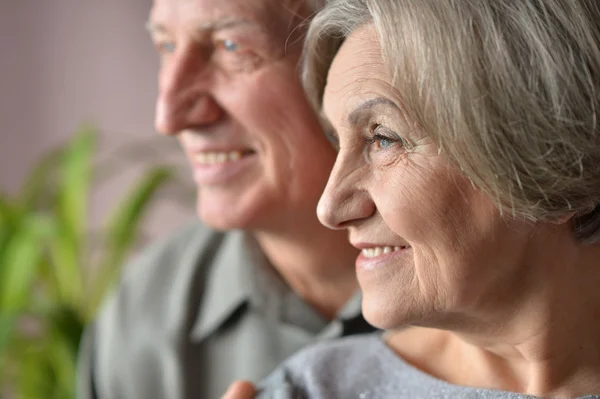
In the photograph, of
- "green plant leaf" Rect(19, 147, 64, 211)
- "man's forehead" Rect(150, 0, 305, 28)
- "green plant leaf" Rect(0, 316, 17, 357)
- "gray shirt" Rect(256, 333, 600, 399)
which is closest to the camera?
"gray shirt" Rect(256, 333, 600, 399)

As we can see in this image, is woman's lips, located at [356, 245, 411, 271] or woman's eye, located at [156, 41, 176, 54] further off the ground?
woman's eye, located at [156, 41, 176, 54]

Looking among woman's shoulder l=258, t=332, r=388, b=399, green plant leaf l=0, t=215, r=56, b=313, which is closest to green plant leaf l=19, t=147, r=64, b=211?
green plant leaf l=0, t=215, r=56, b=313

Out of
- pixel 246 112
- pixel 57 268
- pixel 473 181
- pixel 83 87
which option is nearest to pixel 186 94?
pixel 246 112

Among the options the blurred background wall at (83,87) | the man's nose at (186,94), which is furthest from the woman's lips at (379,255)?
the blurred background wall at (83,87)

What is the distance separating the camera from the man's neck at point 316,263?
150cm

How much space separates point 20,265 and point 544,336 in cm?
140

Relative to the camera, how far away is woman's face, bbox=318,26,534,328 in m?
0.95

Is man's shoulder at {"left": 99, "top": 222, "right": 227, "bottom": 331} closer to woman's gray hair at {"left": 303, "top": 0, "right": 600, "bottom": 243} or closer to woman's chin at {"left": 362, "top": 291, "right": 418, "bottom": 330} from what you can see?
woman's chin at {"left": 362, "top": 291, "right": 418, "bottom": 330}

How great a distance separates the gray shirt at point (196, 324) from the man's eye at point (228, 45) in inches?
14.7

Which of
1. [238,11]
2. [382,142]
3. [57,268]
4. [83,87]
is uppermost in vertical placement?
[238,11]

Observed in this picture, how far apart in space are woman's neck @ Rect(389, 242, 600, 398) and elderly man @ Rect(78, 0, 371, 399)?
1.30ft

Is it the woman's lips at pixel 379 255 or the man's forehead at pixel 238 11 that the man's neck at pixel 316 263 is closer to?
the man's forehead at pixel 238 11

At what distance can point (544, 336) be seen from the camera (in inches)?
40.3

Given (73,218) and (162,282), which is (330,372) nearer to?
(162,282)
